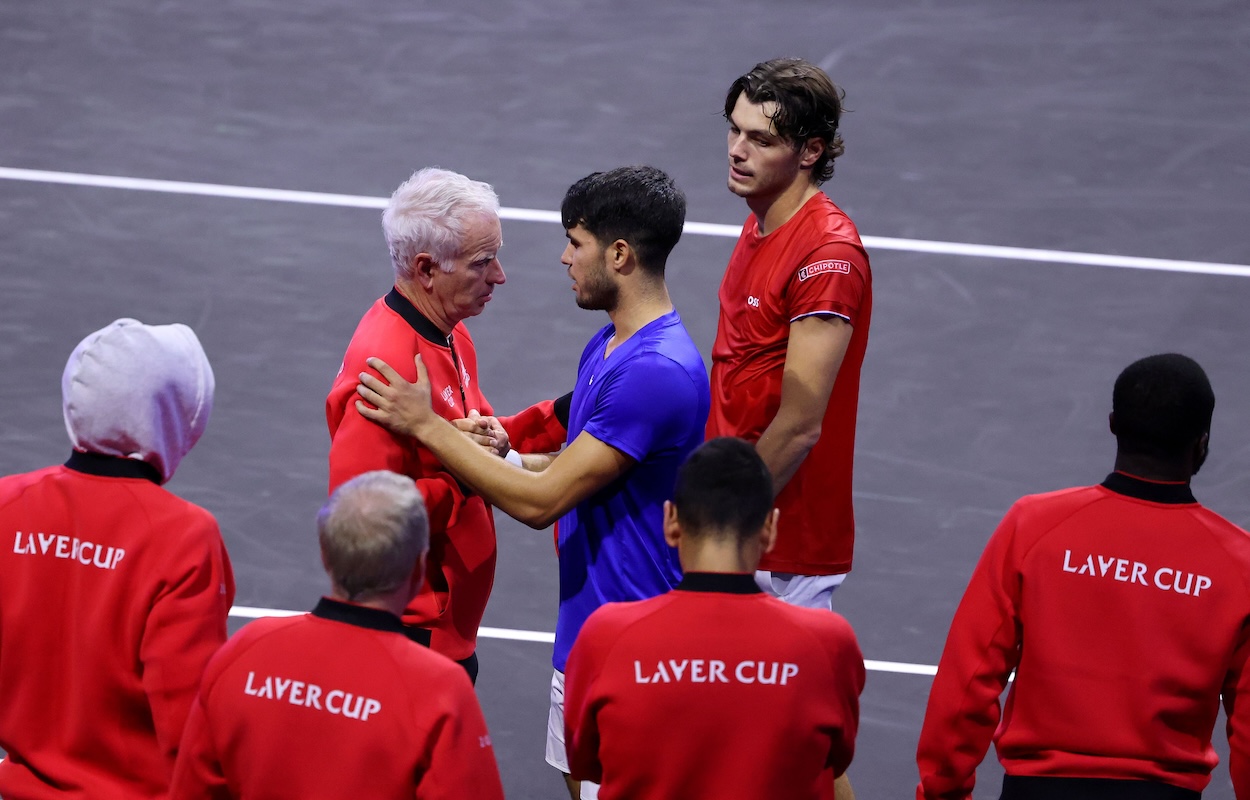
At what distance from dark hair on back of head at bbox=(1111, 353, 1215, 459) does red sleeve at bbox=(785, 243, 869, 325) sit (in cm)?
113

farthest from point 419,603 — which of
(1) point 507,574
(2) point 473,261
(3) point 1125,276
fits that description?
(3) point 1125,276

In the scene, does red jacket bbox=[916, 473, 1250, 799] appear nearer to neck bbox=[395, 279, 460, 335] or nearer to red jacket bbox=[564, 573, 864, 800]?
red jacket bbox=[564, 573, 864, 800]

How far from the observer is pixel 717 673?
3.49m

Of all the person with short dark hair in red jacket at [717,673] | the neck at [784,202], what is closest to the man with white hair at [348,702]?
the person with short dark hair in red jacket at [717,673]

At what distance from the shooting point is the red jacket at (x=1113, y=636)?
3.92 metres

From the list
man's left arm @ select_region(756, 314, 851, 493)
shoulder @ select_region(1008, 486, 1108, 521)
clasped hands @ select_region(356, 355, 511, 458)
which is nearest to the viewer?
shoulder @ select_region(1008, 486, 1108, 521)

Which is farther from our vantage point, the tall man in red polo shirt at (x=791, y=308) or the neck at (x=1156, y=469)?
the tall man in red polo shirt at (x=791, y=308)

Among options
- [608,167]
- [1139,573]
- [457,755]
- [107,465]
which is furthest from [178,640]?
[608,167]

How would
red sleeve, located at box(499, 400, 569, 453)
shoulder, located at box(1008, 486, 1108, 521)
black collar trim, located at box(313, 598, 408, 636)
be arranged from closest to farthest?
black collar trim, located at box(313, 598, 408, 636) → shoulder, located at box(1008, 486, 1108, 521) → red sleeve, located at box(499, 400, 569, 453)

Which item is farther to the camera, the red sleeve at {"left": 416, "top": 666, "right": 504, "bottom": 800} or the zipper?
the zipper

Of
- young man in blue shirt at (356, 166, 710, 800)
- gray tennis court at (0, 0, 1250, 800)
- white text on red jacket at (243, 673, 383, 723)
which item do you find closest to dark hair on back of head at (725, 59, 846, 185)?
young man in blue shirt at (356, 166, 710, 800)

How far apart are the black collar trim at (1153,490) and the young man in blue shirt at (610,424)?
1260 mm

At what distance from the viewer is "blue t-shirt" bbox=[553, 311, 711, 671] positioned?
4570 millimetres

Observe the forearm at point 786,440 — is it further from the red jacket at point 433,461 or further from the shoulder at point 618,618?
the shoulder at point 618,618
